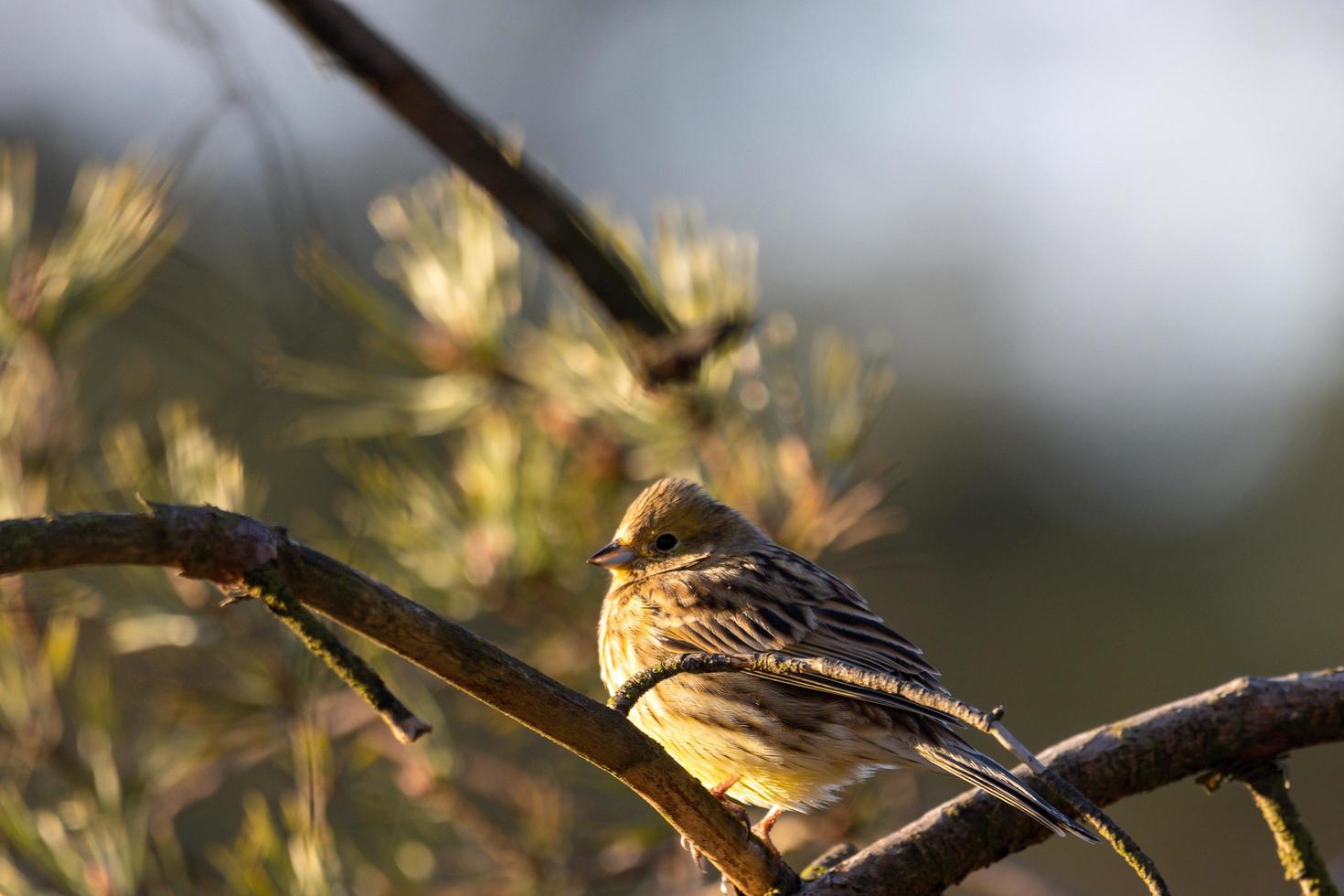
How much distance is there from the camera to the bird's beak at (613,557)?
3.54 m

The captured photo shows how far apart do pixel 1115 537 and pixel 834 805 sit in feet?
18.8

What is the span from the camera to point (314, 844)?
247 cm

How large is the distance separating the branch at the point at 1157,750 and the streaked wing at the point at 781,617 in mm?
833

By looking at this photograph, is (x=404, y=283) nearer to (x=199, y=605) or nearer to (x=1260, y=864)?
(x=199, y=605)

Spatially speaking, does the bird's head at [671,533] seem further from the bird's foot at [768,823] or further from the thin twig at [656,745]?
the thin twig at [656,745]

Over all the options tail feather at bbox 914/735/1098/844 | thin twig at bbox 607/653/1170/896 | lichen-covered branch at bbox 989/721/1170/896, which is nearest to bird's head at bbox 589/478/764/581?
tail feather at bbox 914/735/1098/844

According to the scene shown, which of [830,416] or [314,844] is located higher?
[830,416]

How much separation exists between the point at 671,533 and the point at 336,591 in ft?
7.07

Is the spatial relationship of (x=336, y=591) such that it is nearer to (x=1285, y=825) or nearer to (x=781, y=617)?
(x=1285, y=825)

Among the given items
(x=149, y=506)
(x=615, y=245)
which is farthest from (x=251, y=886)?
(x=615, y=245)

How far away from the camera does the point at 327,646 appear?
1.69 m

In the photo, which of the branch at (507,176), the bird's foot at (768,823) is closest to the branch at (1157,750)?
the bird's foot at (768,823)

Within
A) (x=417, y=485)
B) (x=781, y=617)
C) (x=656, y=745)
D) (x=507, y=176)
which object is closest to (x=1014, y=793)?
(x=656, y=745)

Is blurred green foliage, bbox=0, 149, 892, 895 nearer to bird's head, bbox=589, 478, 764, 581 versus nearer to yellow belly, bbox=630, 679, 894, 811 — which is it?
bird's head, bbox=589, 478, 764, 581
